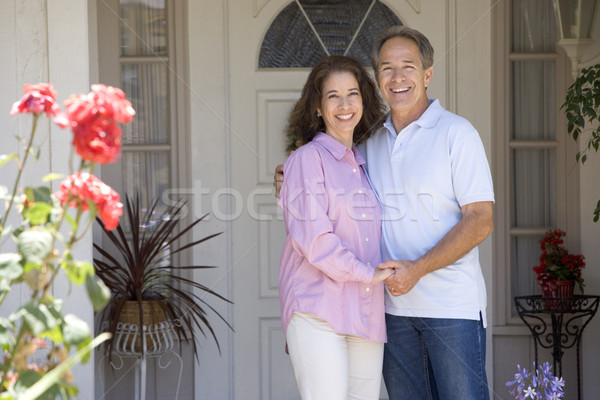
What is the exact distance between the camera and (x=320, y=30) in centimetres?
413

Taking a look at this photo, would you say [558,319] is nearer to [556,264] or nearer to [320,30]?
[556,264]

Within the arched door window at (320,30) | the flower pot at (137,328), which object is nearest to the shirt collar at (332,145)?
the flower pot at (137,328)

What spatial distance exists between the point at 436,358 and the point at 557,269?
5.10 ft

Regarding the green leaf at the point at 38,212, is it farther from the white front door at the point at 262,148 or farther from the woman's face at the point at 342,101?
the white front door at the point at 262,148

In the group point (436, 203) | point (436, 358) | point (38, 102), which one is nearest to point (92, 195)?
point (38, 102)

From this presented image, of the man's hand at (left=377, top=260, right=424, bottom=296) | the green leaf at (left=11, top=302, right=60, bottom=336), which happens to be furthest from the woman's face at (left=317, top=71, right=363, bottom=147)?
the green leaf at (left=11, top=302, right=60, bottom=336)

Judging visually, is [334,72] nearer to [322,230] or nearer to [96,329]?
[322,230]

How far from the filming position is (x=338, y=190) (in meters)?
Result: 2.60

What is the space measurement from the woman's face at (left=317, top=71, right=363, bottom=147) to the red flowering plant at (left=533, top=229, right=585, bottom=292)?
5.85ft

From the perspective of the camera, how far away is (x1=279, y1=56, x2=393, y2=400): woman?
2516 millimetres

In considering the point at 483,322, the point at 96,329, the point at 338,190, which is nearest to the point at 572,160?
the point at 483,322

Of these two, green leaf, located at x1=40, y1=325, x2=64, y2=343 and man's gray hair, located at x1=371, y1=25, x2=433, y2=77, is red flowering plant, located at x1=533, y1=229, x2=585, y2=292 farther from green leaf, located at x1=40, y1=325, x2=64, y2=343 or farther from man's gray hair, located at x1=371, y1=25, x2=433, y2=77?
green leaf, located at x1=40, y1=325, x2=64, y2=343

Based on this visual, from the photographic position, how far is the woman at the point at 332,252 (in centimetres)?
252

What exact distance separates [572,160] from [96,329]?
2.64 metres
